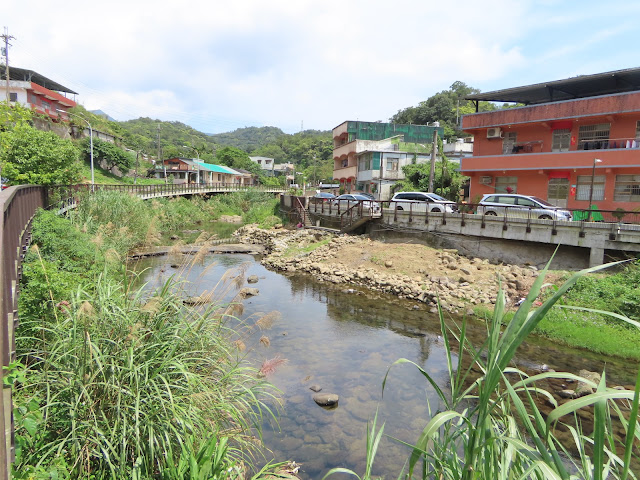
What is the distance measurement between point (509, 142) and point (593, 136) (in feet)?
14.8

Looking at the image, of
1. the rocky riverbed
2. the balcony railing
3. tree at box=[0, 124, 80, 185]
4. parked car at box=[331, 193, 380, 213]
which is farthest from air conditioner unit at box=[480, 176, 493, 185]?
tree at box=[0, 124, 80, 185]

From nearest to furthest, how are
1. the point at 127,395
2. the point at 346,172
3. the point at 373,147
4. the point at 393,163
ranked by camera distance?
1. the point at 127,395
2. the point at 393,163
3. the point at 373,147
4. the point at 346,172

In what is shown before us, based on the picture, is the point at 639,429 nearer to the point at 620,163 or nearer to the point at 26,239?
the point at 26,239

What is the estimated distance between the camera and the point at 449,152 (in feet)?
135

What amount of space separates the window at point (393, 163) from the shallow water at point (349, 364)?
2368cm

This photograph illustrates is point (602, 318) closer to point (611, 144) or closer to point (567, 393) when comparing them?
point (567, 393)

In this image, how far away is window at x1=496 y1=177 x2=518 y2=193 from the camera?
23.8 metres

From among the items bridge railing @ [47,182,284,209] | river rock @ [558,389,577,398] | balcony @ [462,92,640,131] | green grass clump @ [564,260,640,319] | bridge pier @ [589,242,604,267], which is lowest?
river rock @ [558,389,577,398]

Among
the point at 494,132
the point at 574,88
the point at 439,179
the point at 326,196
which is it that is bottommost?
the point at 326,196

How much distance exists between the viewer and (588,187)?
67.2 feet

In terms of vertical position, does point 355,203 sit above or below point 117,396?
above

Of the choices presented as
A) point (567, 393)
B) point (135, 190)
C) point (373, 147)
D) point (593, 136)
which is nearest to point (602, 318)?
point (567, 393)

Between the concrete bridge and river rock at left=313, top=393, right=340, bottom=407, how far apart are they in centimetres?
1194

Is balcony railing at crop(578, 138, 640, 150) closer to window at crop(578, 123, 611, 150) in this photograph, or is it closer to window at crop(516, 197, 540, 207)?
window at crop(578, 123, 611, 150)
